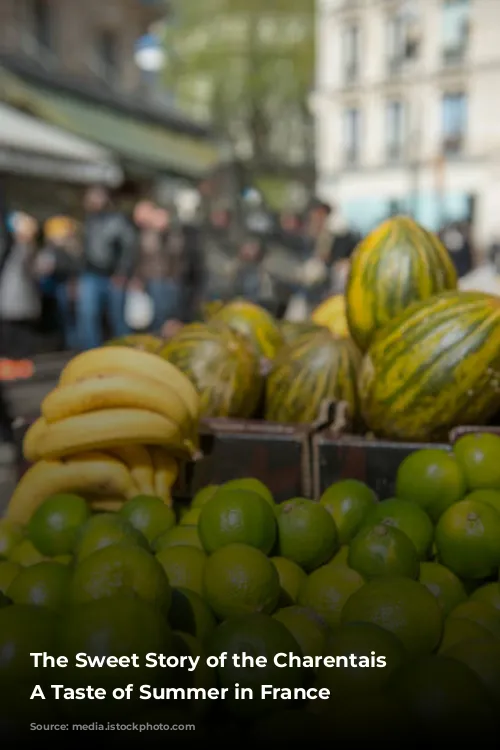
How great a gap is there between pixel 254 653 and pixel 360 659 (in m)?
0.18

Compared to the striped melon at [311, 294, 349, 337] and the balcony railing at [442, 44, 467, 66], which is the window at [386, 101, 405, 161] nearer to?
the balcony railing at [442, 44, 467, 66]

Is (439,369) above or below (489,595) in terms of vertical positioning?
above

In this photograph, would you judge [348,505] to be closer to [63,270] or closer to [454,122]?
[63,270]

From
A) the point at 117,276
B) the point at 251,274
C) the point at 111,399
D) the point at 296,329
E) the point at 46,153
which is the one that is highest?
the point at 46,153

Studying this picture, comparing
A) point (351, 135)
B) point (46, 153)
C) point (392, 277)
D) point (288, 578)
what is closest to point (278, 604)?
point (288, 578)

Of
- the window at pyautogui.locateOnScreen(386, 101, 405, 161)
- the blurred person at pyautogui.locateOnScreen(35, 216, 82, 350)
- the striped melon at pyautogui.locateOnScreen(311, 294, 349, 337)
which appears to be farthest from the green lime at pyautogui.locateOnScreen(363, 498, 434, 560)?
the window at pyautogui.locateOnScreen(386, 101, 405, 161)

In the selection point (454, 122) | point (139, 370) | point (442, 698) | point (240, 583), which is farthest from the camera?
point (454, 122)

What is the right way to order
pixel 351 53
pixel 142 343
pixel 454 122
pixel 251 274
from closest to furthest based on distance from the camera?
pixel 142 343 < pixel 251 274 < pixel 454 122 < pixel 351 53

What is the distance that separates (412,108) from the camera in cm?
3175

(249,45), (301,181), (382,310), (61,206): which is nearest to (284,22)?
(249,45)

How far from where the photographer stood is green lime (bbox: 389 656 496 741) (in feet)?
4.18

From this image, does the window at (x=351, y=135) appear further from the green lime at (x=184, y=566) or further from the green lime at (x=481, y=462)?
the green lime at (x=184, y=566)

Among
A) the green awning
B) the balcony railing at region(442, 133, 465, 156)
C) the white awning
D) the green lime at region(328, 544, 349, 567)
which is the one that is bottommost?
the green lime at region(328, 544, 349, 567)

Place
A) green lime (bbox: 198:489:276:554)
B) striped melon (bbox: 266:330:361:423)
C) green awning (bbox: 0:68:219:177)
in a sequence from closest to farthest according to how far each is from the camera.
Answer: green lime (bbox: 198:489:276:554)
striped melon (bbox: 266:330:361:423)
green awning (bbox: 0:68:219:177)
